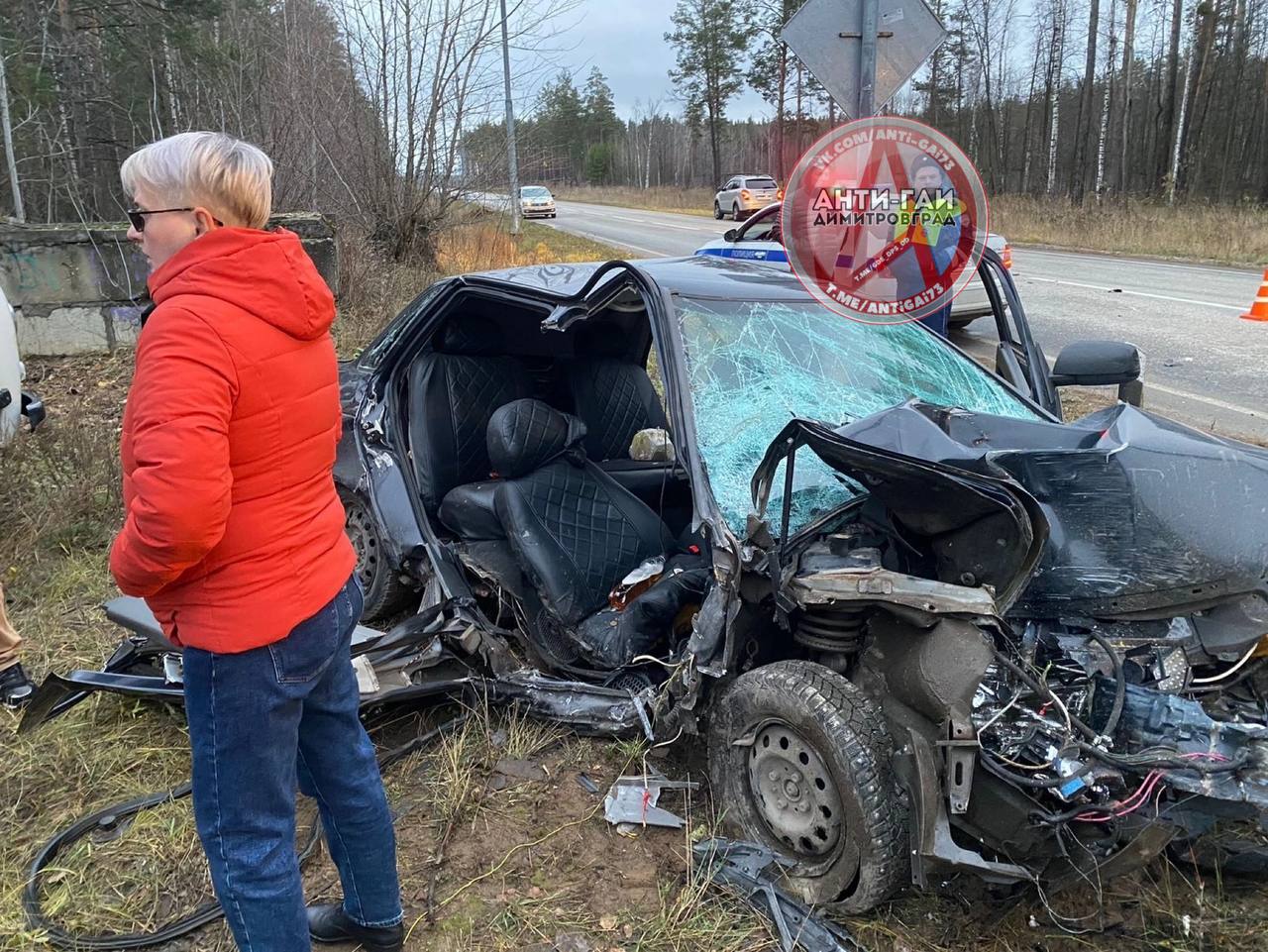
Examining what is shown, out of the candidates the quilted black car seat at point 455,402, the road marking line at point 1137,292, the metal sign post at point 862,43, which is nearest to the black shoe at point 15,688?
the quilted black car seat at point 455,402

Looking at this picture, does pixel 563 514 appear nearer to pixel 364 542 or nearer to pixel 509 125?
pixel 364 542

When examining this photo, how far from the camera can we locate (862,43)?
17.2ft

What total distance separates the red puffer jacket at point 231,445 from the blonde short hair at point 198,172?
7cm

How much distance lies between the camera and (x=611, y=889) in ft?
8.04

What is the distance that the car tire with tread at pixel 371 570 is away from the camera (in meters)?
3.72

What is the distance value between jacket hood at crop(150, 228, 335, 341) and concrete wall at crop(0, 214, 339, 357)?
6.72 metres

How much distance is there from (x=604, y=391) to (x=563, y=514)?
805 millimetres

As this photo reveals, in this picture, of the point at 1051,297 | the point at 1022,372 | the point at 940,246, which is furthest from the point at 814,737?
the point at 1051,297

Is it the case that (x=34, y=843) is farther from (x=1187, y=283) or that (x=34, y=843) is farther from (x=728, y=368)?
(x=1187, y=283)

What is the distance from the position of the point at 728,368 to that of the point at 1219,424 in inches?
194

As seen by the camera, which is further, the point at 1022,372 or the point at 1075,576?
the point at 1022,372

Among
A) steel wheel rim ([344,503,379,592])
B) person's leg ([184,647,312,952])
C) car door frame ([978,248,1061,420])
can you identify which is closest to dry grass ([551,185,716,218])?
car door frame ([978,248,1061,420])

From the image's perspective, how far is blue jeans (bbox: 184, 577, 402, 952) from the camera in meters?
1.77
